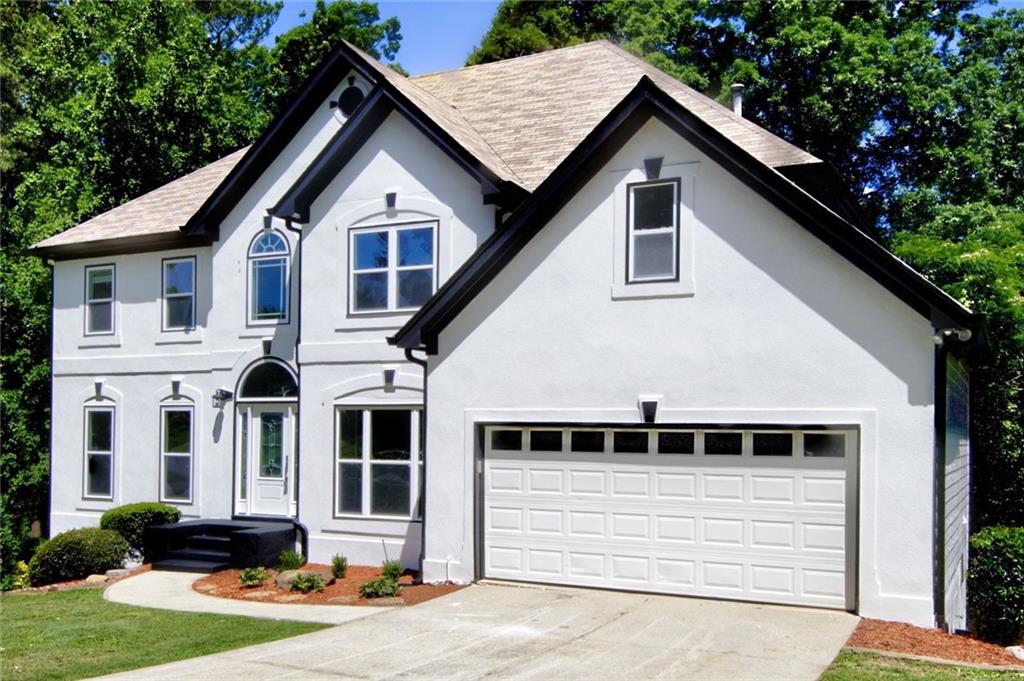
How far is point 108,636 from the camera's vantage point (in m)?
11.9

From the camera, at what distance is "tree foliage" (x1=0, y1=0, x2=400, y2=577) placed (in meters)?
26.8

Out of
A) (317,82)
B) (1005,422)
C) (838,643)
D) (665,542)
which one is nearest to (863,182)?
(1005,422)

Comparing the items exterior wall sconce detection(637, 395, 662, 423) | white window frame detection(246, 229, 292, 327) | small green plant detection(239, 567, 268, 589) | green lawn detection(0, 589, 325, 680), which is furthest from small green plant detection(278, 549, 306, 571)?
exterior wall sconce detection(637, 395, 662, 423)

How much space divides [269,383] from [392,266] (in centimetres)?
385

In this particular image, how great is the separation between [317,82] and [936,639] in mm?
13378

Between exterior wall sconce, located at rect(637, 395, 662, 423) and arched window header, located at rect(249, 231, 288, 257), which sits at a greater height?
arched window header, located at rect(249, 231, 288, 257)

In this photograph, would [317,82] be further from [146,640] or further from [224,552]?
[146,640]

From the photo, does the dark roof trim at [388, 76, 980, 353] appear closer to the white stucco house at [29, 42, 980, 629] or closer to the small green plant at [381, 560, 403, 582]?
the white stucco house at [29, 42, 980, 629]

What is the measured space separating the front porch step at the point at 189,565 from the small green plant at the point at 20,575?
546 cm

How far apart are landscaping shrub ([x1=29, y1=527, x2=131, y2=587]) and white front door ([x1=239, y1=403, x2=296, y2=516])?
7.83 feet

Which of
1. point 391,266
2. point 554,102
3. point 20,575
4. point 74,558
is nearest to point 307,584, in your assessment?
point 391,266

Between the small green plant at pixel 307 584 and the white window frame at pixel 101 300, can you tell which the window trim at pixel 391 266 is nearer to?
the small green plant at pixel 307 584

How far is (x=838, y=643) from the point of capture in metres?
10.8

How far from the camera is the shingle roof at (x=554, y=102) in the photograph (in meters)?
17.2
